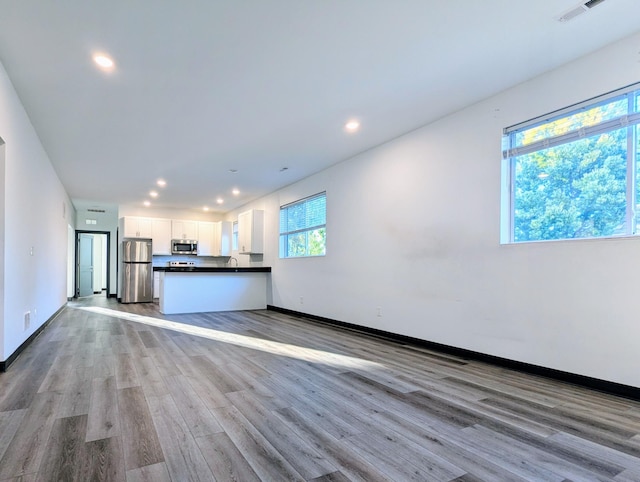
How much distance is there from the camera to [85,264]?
11312 mm

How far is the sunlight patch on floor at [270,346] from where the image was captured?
134 inches

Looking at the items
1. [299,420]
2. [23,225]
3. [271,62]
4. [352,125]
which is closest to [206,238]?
[23,225]

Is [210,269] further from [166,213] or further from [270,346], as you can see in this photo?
[166,213]

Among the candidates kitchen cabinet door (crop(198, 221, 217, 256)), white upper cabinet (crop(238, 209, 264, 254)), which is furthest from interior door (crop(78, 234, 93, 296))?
white upper cabinet (crop(238, 209, 264, 254))

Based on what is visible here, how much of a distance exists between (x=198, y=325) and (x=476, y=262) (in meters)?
4.12

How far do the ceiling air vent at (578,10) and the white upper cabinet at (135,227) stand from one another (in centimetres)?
942

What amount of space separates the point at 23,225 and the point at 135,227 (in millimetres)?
5663

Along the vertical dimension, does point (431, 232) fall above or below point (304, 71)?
below

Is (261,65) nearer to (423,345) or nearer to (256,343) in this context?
(256,343)

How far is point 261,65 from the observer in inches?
115

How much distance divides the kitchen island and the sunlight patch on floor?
73cm

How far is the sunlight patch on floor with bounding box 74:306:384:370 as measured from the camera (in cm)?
340

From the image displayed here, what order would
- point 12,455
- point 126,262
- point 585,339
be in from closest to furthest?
point 12,455
point 585,339
point 126,262

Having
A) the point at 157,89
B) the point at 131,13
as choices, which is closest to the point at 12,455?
the point at 131,13
